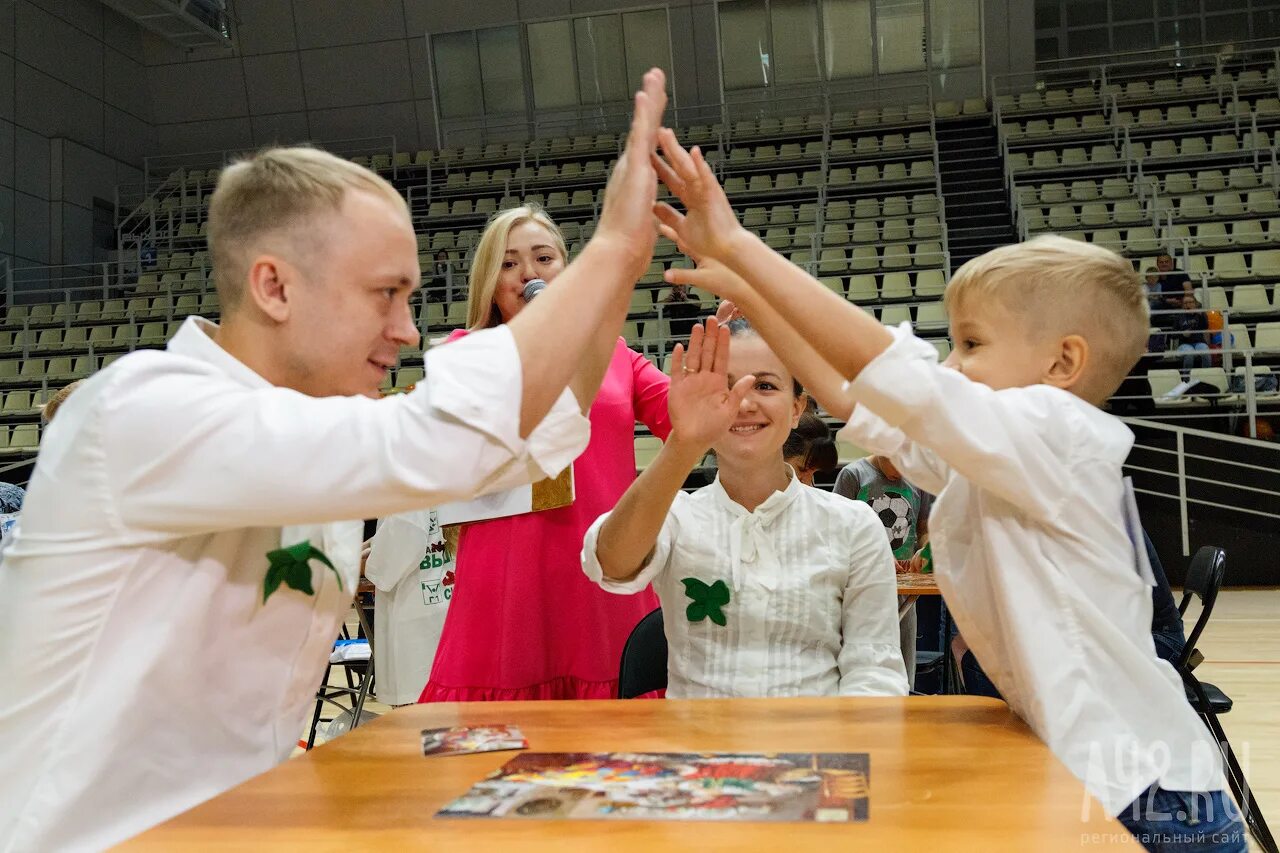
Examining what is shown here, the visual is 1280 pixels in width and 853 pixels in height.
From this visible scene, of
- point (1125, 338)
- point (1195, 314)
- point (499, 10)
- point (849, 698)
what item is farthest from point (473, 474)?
point (499, 10)

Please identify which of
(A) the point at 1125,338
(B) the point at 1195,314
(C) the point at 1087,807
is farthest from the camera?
(B) the point at 1195,314

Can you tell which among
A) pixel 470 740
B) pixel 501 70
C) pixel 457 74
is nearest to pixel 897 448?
pixel 470 740

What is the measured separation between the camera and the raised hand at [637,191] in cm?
128

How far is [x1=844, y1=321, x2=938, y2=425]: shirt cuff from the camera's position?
1.15 m

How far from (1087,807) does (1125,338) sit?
66 cm

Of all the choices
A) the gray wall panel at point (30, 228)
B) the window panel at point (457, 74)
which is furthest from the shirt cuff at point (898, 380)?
the window panel at point (457, 74)

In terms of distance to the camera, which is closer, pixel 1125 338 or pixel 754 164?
pixel 1125 338

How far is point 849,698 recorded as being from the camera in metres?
1.49

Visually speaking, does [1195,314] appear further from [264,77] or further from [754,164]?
[264,77]

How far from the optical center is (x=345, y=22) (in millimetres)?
14180

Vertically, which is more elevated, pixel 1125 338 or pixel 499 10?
pixel 499 10

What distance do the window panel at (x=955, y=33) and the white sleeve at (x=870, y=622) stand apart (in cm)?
1302

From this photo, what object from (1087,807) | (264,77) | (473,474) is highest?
(264,77)

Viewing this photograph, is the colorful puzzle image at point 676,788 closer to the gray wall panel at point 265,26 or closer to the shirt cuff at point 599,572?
the shirt cuff at point 599,572
